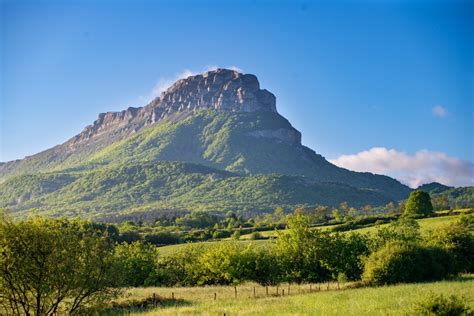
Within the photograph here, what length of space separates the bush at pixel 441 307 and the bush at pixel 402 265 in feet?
84.6

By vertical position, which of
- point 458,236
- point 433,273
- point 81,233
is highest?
point 81,233

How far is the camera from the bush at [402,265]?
49.4 metres

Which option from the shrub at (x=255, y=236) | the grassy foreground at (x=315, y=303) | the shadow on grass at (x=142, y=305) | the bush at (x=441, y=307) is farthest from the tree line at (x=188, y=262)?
the shrub at (x=255, y=236)

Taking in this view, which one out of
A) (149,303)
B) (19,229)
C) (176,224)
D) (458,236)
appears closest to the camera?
(19,229)

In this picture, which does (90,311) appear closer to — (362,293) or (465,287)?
(362,293)

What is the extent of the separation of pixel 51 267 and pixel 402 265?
3756 cm

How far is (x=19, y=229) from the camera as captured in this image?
26.4 meters

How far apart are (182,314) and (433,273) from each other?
3402cm

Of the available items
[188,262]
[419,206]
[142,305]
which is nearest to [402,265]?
[142,305]

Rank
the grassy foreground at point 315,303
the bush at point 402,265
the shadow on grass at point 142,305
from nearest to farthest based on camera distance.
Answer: the grassy foreground at point 315,303, the shadow on grass at point 142,305, the bush at point 402,265

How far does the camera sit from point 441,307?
910 inches

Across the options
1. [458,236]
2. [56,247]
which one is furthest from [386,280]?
[56,247]

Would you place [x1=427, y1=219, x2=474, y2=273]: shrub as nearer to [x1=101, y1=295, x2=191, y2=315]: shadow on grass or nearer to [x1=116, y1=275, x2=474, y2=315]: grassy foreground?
[x1=116, y1=275, x2=474, y2=315]: grassy foreground

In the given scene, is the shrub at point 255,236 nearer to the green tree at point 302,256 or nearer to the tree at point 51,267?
the green tree at point 302,256
